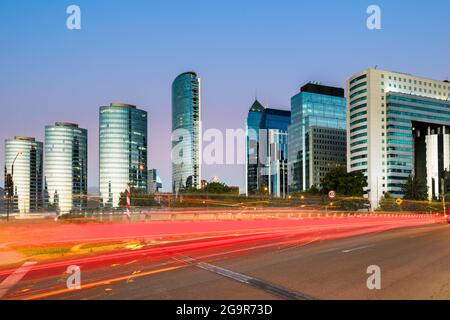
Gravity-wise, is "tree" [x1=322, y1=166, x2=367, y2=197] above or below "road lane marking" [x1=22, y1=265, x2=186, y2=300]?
above

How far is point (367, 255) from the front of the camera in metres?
16.6

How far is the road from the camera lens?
31.4 ft

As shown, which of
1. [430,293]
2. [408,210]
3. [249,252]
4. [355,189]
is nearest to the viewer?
[430,293]

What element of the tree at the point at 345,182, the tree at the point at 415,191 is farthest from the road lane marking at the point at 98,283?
the tree at the point at 415,191

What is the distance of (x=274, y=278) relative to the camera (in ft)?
38.0

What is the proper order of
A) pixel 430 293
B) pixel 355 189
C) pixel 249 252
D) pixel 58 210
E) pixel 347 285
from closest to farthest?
pixel 430 293, pixel 347 285, pixel 249 252, pixel 58 210, pixel 355 189

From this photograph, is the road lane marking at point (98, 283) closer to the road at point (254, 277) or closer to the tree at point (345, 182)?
the road at point (254, 277)

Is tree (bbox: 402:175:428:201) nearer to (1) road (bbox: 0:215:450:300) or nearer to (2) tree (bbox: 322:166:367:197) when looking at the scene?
(2) tree (bbox: 322:166:367:197)

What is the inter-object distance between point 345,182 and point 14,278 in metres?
101

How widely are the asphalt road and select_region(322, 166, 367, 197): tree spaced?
91915 millimetres

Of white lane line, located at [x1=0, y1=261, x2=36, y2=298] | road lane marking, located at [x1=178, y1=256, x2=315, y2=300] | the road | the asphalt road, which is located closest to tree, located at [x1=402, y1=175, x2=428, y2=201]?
the road

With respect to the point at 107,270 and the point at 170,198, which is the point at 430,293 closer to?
the point at 107,270
